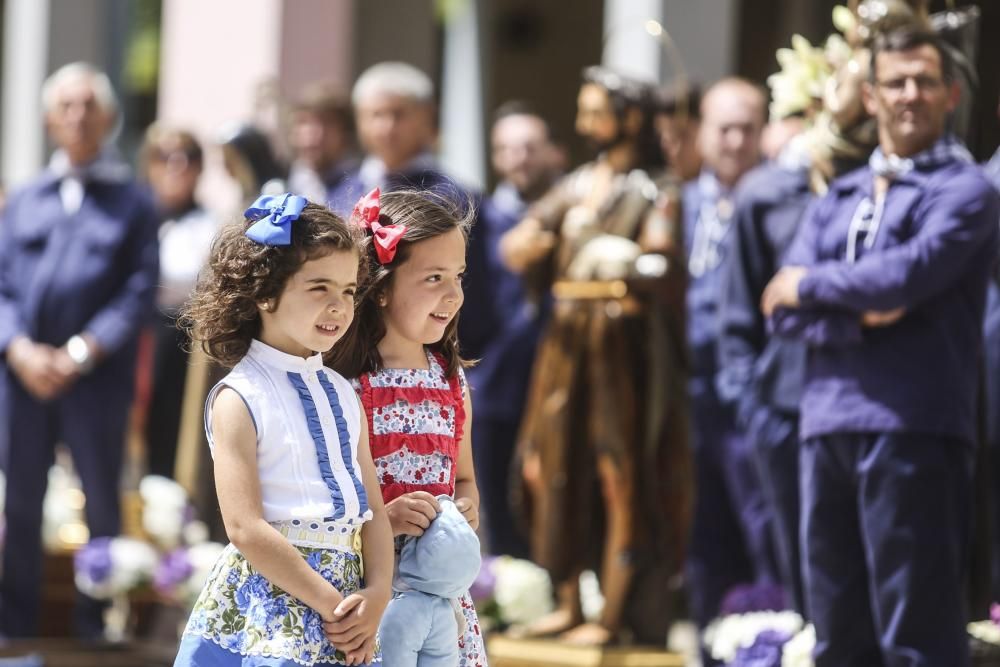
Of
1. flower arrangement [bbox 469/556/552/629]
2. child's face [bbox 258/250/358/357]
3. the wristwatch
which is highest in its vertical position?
child's face [bbox 258/250/358/357]

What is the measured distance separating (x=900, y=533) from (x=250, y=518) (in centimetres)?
187

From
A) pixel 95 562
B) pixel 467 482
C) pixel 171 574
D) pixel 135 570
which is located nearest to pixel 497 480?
pixel 171 574

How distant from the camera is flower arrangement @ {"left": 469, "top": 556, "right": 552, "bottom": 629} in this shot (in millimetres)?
6980

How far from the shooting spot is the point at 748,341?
630cm

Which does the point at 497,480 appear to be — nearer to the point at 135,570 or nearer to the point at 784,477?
the point at 135,570

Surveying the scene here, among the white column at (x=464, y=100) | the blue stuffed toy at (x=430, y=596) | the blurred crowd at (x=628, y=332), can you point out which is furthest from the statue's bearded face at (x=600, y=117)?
the white column at (x=464, y=100)

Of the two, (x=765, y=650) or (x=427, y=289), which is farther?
(x=765, y=650)

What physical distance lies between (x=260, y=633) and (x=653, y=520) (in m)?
3.35

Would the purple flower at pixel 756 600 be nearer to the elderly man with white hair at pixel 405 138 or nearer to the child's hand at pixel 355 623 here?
the elderly man with white hair at pixel 405 138

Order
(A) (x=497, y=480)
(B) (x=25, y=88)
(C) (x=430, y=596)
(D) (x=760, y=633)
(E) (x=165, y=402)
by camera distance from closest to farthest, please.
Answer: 1. (C) (x=430, y=596)
2. (D) (x=760, y=633)
3. (A) (x=497, y=480)
4. (E) (x=165, y=402)
5. (B) (x=25, y=88)

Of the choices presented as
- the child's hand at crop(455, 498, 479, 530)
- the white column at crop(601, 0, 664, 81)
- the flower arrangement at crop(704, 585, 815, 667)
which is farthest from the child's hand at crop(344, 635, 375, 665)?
the white column at crop(601, 0, 664, 81)

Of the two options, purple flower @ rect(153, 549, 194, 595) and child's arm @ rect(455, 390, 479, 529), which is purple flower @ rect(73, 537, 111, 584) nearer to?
purple flower @ rect(153, 549, 194, 595)

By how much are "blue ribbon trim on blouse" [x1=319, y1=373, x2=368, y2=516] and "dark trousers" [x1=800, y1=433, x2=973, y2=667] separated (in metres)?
1.60

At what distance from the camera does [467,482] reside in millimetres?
4074
